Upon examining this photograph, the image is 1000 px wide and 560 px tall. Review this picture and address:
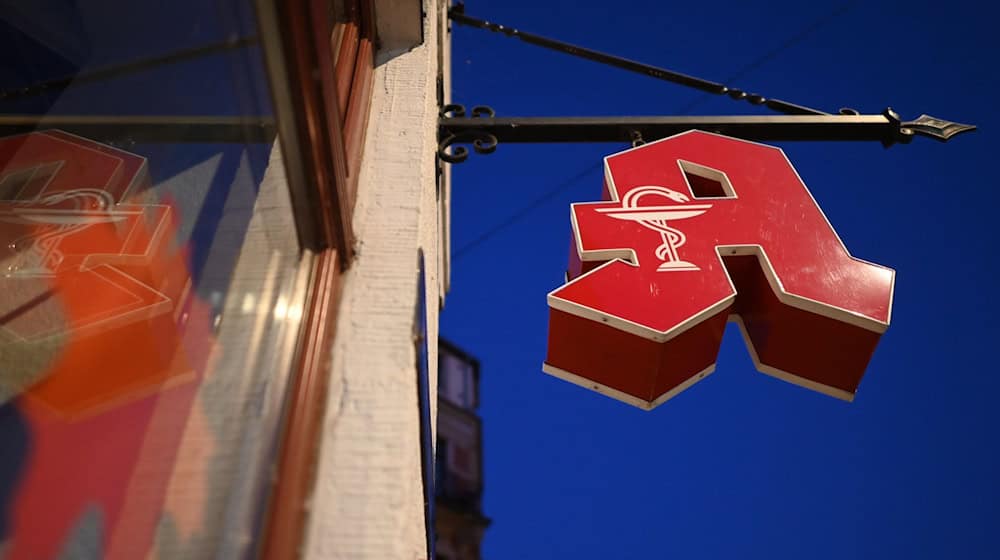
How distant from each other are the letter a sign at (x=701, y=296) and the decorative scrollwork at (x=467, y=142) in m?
0.59

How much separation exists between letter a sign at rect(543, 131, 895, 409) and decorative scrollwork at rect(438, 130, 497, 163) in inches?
23.4

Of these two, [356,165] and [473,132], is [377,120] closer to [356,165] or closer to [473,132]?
[356,165]

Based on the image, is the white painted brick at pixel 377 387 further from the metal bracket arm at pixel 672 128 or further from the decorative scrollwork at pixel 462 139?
the metal bracket arm at pixel 672 128

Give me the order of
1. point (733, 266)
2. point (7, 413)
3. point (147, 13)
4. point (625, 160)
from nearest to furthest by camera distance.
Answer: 1. point (7, 413)
2. point (147, 13)
3. point (733, 266)
4. point (625, 160)

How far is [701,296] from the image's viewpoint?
2016 millimetres

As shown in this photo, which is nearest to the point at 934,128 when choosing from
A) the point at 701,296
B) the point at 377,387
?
Answer: the point at 701,296

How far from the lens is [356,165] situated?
1.90 m

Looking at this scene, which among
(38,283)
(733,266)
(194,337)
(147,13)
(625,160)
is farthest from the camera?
(625,160)

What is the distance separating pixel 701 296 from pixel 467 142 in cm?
142

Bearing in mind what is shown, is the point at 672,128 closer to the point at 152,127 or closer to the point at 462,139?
the point at 462,139

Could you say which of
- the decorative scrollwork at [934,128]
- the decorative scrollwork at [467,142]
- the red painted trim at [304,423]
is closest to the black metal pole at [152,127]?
the red painted trim at [304,423]

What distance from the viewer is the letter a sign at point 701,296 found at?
1970mm

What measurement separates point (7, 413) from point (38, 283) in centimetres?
44

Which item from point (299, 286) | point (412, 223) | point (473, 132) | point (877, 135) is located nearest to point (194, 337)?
point (299, 286)
